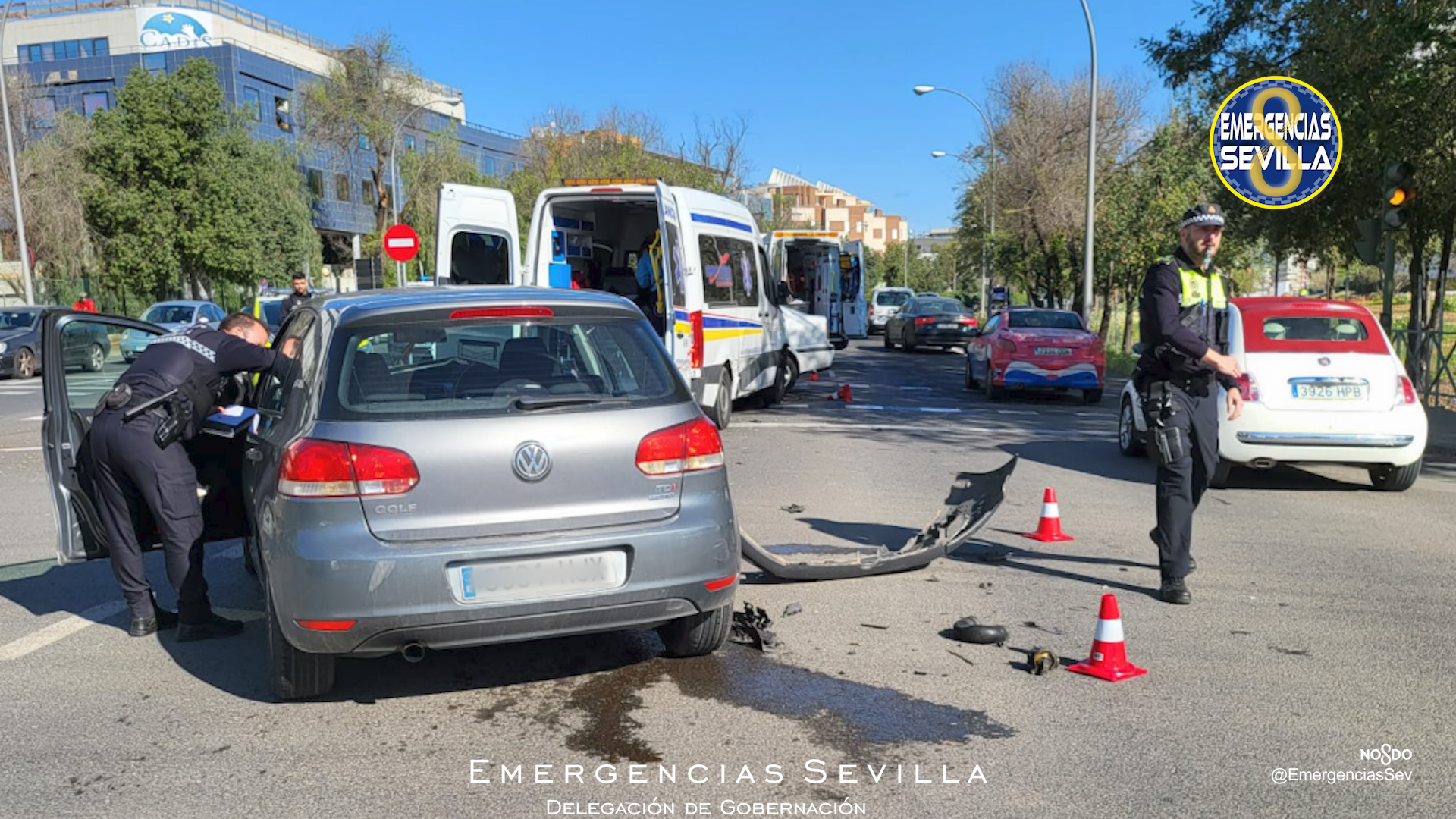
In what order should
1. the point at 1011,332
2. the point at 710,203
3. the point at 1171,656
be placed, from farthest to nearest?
1. the point at 1011,332
2. the point at 710,203
3. the point at 1171,656

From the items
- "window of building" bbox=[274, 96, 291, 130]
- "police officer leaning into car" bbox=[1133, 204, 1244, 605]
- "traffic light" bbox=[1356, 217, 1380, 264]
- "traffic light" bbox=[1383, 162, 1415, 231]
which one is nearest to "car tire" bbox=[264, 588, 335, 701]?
"police officer leaning into car" bbox=[1133, 204, 1244, 605]

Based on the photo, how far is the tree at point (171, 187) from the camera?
39.0 metres

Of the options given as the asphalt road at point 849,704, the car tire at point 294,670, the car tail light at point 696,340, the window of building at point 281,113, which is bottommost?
the asphalt road at point 849,704

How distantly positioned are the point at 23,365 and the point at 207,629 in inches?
866

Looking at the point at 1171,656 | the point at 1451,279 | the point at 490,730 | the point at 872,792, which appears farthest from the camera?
the point at 1451,279

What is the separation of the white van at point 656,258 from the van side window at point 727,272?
0.02 m

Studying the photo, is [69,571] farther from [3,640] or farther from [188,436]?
[188,436]

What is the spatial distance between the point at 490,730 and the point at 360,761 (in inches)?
18.7

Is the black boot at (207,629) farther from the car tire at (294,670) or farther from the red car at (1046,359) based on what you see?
the red car at (1046,359)

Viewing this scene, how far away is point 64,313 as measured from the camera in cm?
523

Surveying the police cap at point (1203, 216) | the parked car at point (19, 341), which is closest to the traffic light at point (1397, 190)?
the police cap at point (1203, 216)

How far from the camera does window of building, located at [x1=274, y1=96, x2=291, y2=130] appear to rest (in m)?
62.2

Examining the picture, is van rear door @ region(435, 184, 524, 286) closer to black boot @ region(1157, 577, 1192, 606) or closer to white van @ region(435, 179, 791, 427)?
white van @ region(435, 179, 791, 427)

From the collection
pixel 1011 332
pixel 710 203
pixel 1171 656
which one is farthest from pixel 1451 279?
pixel 1171 656
